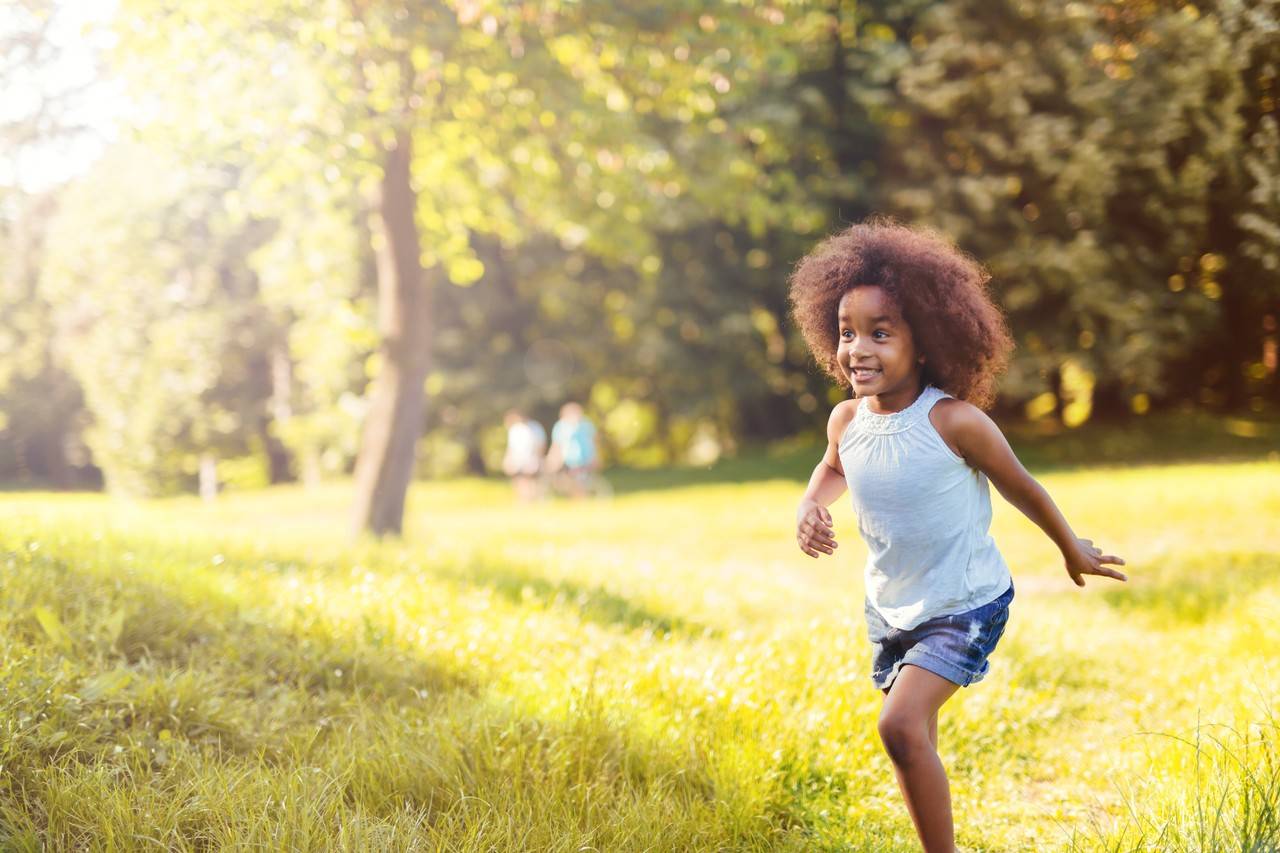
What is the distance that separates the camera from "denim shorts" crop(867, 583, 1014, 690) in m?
2.99

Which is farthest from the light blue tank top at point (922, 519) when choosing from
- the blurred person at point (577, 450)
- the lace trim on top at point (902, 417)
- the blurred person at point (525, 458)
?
the blurred person at point (525, 458)

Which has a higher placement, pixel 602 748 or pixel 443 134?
pixel 443 134

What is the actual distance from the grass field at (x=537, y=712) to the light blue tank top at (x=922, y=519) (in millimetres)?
949

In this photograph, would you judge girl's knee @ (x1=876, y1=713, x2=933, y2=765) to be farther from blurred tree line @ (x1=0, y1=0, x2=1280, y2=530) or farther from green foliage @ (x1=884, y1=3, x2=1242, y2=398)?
green foliage @ (x1=884, y1=3, x2=1242, y2=398)

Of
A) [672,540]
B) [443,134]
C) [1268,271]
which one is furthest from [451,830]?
[672,540]

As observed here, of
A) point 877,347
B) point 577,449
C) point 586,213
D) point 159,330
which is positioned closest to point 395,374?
point 586,213

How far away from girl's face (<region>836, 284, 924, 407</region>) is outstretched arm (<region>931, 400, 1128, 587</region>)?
0.60 feet

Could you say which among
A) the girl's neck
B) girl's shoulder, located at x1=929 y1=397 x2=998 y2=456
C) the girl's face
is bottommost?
girl's shoulder, located at x1=929 y1=397 x2=998 y2=456

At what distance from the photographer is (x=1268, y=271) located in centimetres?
582

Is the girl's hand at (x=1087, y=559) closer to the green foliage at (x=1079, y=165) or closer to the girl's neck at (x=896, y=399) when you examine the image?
the girl's neck at (x=896, y=399)

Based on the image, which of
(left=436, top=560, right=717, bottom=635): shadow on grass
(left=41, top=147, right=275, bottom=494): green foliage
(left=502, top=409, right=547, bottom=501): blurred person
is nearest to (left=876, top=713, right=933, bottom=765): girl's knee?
(left=436, top=560, right=717, bottom=635): shadow on grass

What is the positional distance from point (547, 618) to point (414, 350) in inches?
222

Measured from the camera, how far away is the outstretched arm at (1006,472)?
2.99 metres

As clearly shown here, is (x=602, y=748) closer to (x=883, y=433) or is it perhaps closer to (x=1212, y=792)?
(x=883, y=433)
